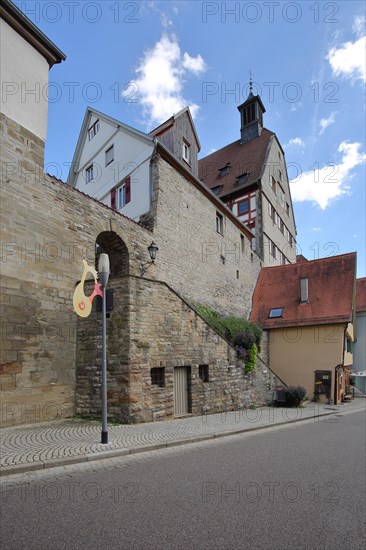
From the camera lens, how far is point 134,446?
22.5 feet

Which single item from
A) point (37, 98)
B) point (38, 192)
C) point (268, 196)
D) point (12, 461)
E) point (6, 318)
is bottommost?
point (12, 461)

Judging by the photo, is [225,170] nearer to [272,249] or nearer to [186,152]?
[272,249]

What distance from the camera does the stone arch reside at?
13.6 meters

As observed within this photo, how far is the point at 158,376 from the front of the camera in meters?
10.7

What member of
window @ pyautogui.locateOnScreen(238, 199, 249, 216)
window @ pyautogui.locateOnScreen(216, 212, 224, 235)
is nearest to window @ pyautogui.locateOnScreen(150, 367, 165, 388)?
window @ pyautogui.locateOnScreen(216, 212, 224, 235)

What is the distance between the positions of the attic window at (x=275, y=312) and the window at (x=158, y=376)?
45.5 feet

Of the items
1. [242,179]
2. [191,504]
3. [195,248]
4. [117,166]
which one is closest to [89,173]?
[117,166]

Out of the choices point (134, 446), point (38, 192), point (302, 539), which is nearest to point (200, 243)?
point (38, 192)

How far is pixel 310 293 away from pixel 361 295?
47.5 ft

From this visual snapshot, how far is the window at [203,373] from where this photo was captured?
12.4m

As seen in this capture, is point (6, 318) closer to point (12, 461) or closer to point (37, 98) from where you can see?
point (12, 461)

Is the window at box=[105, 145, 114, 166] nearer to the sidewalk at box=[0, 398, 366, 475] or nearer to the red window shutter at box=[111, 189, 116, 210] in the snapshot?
the red window shutter at box=[111, 189, 116, 210]

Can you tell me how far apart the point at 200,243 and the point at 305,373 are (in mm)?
8911

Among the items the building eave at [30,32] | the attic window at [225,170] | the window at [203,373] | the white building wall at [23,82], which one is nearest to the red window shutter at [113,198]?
the building eave at [30,32]
